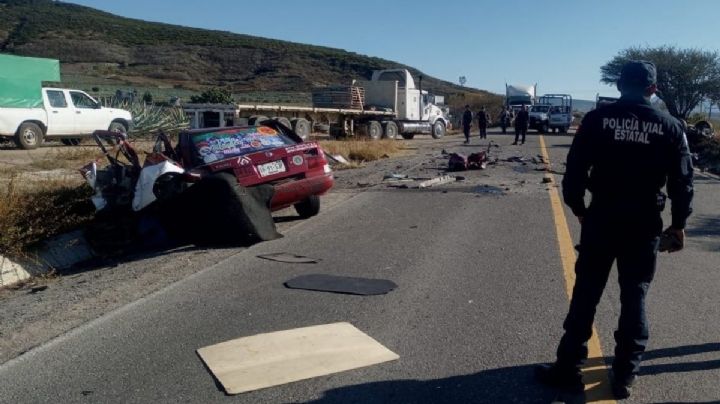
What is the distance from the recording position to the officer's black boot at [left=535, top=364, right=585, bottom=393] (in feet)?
13.4

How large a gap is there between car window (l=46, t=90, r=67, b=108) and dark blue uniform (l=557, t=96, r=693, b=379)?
20710 mm

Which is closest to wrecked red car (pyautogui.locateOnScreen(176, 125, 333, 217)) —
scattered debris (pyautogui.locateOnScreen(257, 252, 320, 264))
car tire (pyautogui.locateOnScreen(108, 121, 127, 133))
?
scattered debris (pyautogui.locateOnScreen(257, 252, 320, 264))

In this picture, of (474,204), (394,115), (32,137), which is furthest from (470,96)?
(474,204)

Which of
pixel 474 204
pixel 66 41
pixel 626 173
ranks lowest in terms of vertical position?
pixel 474 204

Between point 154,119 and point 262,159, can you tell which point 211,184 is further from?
point 154,119

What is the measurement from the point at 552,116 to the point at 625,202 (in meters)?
37.7

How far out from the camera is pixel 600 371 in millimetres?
4355

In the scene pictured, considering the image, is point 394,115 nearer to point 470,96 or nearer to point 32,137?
point 32,137

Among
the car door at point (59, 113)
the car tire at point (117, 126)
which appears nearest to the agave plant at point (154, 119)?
the car tire at point (117, 126)

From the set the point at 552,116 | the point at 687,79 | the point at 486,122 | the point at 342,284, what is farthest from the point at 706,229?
the point at 687,79

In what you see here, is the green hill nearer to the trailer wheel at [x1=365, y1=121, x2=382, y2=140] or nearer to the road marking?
the trailer wheel at [x1=365, y1=121, x2=382, y2=140]

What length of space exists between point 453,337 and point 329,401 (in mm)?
1350

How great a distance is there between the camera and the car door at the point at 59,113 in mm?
21359

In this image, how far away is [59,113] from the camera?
21.6m
